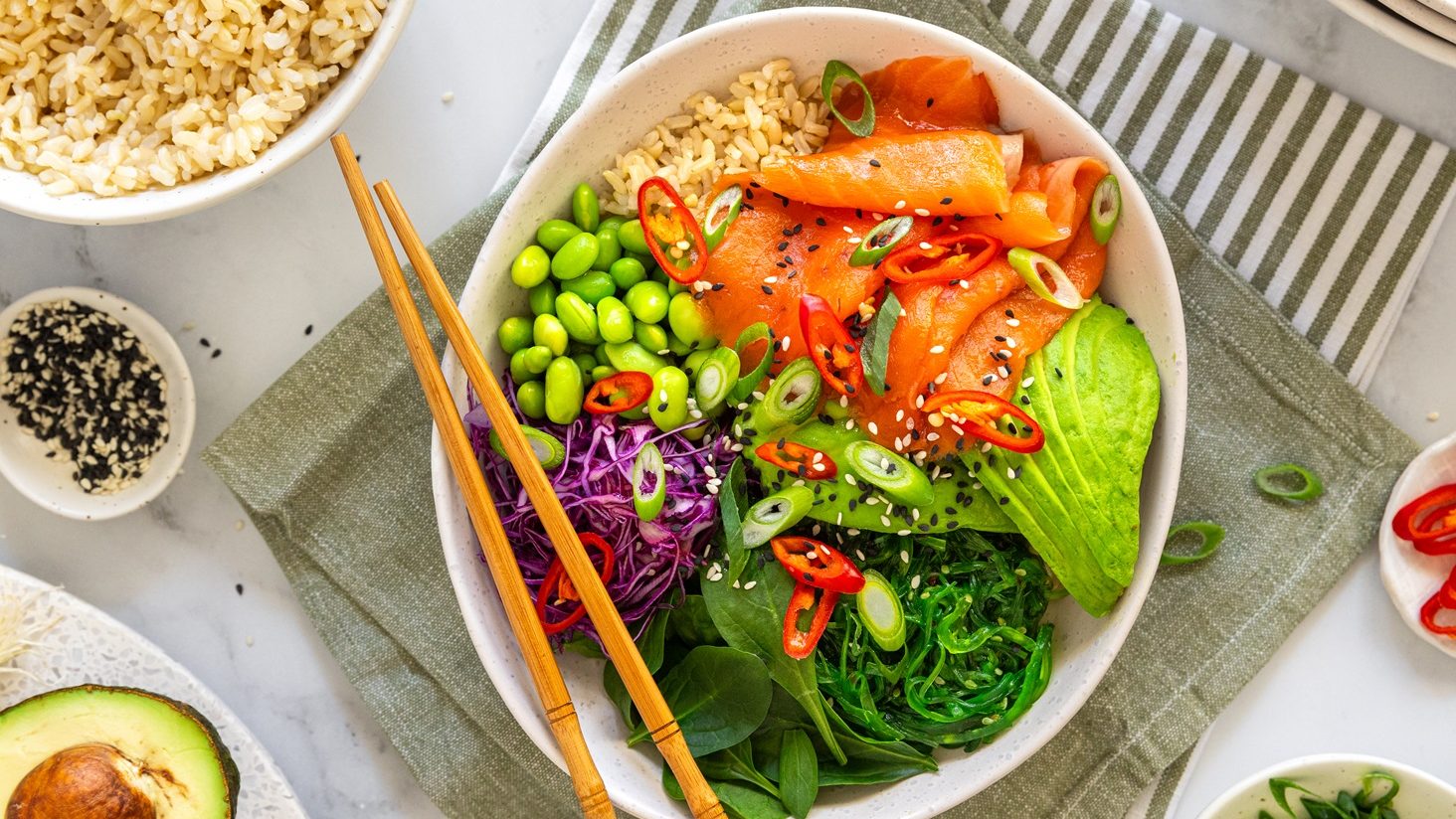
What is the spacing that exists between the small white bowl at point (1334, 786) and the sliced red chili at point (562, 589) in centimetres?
151

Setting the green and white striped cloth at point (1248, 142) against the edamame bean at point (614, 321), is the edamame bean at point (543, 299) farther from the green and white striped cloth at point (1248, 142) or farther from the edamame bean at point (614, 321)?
the green and white striped cloth at point (1248, 142)

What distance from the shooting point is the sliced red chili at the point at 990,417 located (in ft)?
7.08

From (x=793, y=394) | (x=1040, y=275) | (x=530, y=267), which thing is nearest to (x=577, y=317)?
(x=530, y=267)

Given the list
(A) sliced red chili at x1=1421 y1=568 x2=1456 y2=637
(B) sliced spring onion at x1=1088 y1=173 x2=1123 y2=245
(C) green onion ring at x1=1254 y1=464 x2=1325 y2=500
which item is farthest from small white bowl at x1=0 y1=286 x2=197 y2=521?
(A) sliced red chili at x1=1421 y1=568 x2=1456 y2=637

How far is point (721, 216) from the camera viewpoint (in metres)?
2.32

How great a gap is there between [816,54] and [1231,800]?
197 centimetres

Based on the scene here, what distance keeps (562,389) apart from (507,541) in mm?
340

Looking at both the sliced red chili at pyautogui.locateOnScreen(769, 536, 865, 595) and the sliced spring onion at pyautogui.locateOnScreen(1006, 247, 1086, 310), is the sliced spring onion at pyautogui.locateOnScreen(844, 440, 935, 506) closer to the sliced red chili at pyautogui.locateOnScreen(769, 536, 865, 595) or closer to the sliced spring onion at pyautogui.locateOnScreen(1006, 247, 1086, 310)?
the sliced red chili at pyautogui.locateOnScreen(769, 536, 865, 595)

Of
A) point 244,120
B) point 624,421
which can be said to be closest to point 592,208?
point 624,421

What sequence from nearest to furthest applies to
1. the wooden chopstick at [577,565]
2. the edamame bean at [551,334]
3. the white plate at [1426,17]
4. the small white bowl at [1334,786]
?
1. the white plate at [1426,17]
2. the wooden chopstick at [577,565]
3. the edamame bean at [551,334]
4. the small white bowl at [1334,786]

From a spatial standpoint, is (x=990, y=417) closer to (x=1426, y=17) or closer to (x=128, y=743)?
(x=1426, y=17)

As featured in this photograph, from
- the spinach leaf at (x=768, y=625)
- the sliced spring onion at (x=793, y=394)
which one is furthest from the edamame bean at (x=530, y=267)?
the spinach leaf at (x=768, y=625)

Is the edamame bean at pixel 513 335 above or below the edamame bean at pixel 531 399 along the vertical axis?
above

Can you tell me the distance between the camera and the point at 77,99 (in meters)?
2.36
